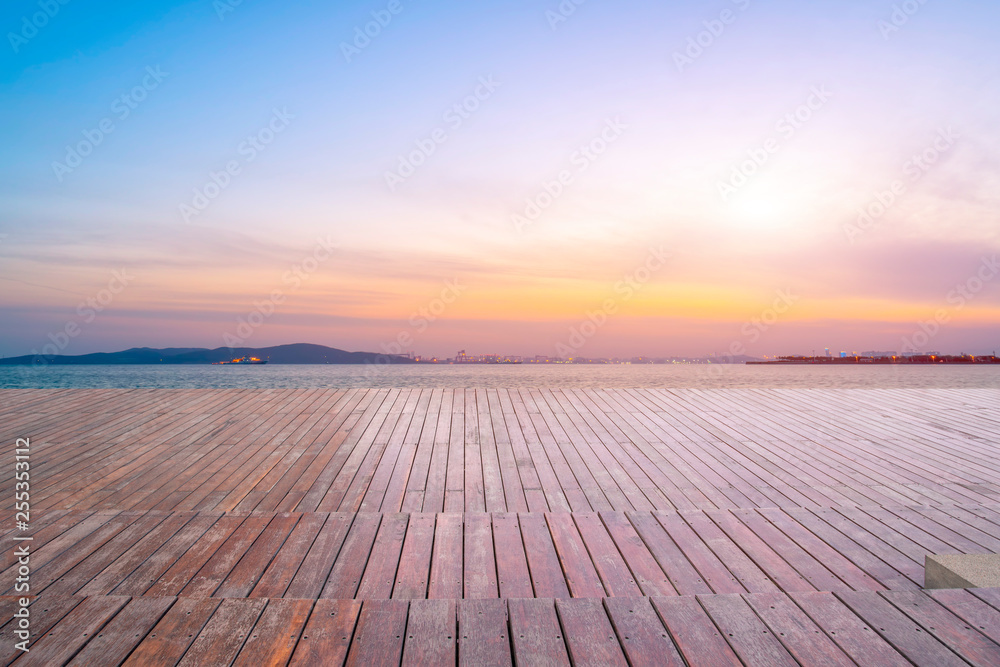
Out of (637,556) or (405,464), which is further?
(405,464)

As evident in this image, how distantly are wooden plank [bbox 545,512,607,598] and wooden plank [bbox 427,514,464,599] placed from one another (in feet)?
1.64

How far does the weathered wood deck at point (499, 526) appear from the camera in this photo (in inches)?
55.4

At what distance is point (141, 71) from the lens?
20.5ft

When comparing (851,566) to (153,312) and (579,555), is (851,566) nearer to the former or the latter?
(579,555)

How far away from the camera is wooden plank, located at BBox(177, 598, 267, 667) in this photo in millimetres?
1322

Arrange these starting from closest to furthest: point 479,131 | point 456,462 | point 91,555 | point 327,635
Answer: point 327,635 < point 91,555 < point 456,462 < point 479,131

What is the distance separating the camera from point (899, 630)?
1.43 m

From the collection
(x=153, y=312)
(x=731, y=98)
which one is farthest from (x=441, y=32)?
(x=153, y=312)

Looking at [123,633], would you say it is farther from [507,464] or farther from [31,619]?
[507,464]

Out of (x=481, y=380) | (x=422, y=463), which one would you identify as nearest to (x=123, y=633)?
(x=422, y=463)

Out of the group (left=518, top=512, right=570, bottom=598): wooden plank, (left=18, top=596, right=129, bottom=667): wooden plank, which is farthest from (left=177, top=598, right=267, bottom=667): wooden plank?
(left=518, top=512, right=570, bottom=598): wooden plank

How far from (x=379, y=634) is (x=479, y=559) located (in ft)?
3.46

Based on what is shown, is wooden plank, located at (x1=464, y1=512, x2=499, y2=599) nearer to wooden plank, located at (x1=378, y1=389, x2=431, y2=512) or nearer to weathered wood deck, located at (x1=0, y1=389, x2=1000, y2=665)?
weathered wood deck, located at (x1=0, y1=389, x2=1000, y2=665)

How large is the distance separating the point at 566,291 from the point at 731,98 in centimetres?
1273
